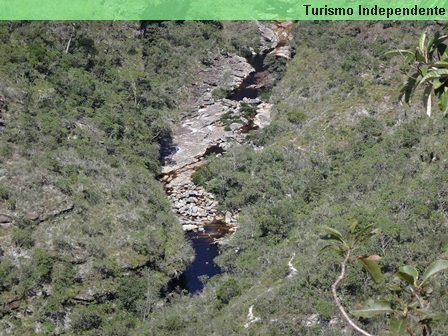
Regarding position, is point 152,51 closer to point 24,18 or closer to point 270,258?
point 24,18

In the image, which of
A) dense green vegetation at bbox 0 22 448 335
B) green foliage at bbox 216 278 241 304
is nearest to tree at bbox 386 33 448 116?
dense green vegetation at bbox 0 22 448 335

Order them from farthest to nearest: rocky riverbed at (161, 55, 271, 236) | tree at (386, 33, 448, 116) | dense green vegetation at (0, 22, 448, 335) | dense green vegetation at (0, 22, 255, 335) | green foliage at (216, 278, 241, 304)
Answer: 1. rocky riverbed at (161, 55, 271, 236)
2. dense green vegetation at (0, 22, 255, 335)
3. green foliage at (216, 278, 241, 304)
4. dense green vegetation at (0, 22, 448, 335)
5. tree at (386, 33, 448, 116)

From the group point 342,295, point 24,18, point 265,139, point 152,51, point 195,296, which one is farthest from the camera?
point 152,51

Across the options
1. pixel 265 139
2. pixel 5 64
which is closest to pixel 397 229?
pixel 265 139

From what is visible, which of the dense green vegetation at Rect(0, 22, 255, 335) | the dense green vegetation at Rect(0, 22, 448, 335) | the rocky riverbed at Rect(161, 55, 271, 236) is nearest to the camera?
the dense green vegetation at Rect(0, 22, 448, 335)

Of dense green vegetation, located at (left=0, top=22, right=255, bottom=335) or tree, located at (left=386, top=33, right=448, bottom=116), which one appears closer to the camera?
tree, located at (left=386, top=33, right=448, bottom=116)

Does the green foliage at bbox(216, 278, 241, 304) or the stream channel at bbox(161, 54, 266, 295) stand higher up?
the green foliage at bbox(216, 278, 241, 304)

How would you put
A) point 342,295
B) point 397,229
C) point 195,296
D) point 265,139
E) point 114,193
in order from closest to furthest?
point 342,295
point 397,229
point 195,296
point 114,193
point 265,139

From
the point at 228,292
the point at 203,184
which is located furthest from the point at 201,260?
the point at 203,184

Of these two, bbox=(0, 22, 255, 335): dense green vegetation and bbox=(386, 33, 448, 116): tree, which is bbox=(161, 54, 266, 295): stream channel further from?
bbox=(386, 33, 448, 116): tree
